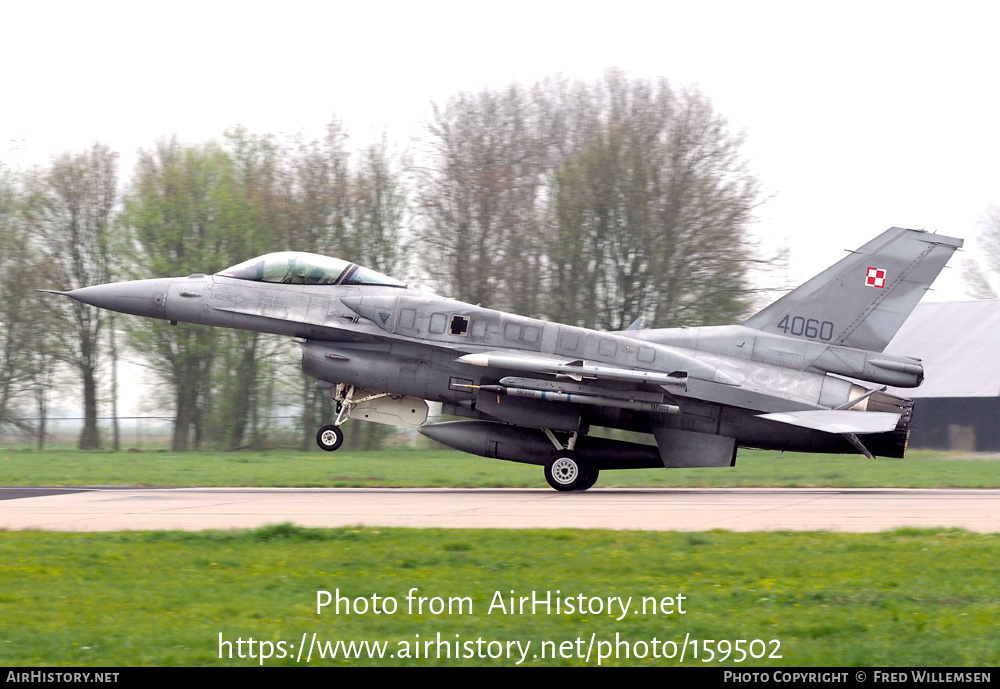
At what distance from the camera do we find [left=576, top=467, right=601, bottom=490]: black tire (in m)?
20.1

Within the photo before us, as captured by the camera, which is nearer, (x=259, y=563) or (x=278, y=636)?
(x=278, y=636)

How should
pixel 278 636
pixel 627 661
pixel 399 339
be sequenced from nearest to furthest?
pixel 627 661 < pixel 278 636 < pixel 399 339

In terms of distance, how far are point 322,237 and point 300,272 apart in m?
19.3

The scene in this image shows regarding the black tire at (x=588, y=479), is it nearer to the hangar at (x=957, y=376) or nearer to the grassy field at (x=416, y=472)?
the grassy field at (x=416, y=472)

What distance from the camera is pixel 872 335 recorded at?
20625 millimetres

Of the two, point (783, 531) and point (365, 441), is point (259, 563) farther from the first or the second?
point (365, 441)

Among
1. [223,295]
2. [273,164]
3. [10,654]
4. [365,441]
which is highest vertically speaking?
[273,164]

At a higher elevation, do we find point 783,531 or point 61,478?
point 783,531

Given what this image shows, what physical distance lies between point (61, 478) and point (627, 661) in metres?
18.0

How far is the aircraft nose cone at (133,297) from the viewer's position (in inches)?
818

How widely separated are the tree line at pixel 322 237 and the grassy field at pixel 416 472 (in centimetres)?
804

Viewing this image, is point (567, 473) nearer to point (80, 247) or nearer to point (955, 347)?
point (80, 247)

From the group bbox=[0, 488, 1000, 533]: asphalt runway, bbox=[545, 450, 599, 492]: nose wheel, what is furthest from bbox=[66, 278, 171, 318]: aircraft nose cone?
bbox=[545, 450, 599, 492]: nose wheel

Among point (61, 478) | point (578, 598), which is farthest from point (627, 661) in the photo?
point (61, 478)
